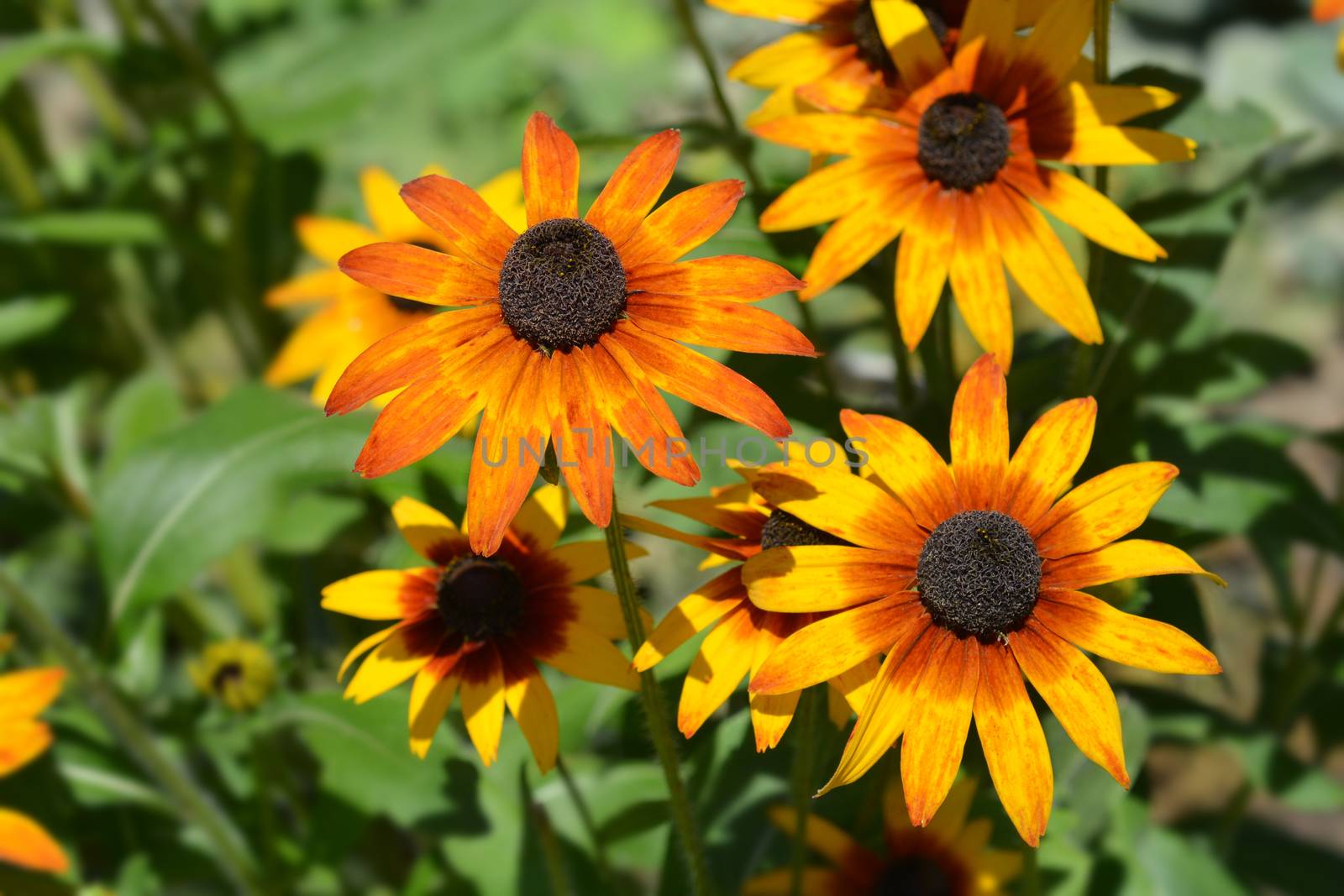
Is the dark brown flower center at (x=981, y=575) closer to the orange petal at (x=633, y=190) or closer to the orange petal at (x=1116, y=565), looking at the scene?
the orange petal at (x=1116, y=565)

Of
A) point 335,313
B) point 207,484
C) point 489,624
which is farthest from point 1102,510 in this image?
point 335,313

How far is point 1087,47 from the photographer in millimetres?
2031

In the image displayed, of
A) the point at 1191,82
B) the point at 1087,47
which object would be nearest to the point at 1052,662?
the point at 1191,82

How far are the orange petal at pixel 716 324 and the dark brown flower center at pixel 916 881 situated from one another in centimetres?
68

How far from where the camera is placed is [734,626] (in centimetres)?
102

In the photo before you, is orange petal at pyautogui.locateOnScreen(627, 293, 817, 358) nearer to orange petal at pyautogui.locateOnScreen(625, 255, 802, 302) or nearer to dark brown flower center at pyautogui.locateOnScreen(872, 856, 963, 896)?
orange petal at pyautogui.locateOnScreen(625, 255, 802, 302)

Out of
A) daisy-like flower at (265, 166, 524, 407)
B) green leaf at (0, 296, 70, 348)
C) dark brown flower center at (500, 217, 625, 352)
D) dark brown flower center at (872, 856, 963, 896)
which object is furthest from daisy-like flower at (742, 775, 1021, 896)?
green leaf at (0, 296, 70, 348)

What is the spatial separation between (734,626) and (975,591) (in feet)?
0.63

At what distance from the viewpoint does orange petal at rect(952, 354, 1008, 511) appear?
0.99 meters

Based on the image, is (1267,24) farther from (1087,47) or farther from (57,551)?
(57,551)

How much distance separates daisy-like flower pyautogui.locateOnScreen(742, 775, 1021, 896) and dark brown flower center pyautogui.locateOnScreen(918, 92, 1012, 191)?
2.00 feet

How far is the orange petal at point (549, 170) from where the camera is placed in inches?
39.2

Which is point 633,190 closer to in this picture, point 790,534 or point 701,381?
point 701,381

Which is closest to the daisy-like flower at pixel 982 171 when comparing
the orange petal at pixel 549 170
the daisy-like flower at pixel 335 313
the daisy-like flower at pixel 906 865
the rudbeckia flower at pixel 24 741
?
the orange petal at pixel 549 170
